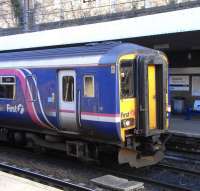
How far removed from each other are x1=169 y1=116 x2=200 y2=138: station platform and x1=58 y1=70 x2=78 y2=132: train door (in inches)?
193

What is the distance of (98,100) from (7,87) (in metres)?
3.53

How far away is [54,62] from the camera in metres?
11.5

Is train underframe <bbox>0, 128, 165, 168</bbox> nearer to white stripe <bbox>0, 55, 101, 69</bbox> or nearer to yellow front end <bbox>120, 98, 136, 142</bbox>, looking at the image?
yellow front end <bbox>120, 98, 136, 142</bbox>

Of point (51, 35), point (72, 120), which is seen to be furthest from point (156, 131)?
point (51, 35)

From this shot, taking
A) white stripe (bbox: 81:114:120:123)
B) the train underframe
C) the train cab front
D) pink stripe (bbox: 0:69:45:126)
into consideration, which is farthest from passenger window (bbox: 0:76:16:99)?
the train cab front

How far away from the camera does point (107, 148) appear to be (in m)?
11.0

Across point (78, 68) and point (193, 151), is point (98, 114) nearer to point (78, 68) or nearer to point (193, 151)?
point (78, 68)

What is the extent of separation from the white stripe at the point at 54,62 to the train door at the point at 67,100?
0.21 m

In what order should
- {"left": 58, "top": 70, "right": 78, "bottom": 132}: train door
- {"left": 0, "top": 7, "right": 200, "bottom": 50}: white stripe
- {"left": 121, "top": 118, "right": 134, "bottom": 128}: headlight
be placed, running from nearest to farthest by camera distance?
1. {"left": 121, "top": 118, "right": 134, "bottom": 128}: headlight
2. {"left": 58, "top": 70, "right": 78, "bottom": 132}: train door
3. {"left": 0, "top": 7, "right": 200, "bottom": 50}: white stripe

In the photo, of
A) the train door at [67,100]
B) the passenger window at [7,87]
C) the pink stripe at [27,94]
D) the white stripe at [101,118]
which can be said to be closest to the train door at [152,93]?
the white stripe at [101,118]

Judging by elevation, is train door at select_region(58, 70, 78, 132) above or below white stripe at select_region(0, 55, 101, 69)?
below

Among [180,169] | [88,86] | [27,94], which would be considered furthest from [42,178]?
[180,169]

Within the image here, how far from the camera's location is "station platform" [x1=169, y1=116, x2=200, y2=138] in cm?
1484

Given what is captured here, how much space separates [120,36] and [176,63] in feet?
14.4
